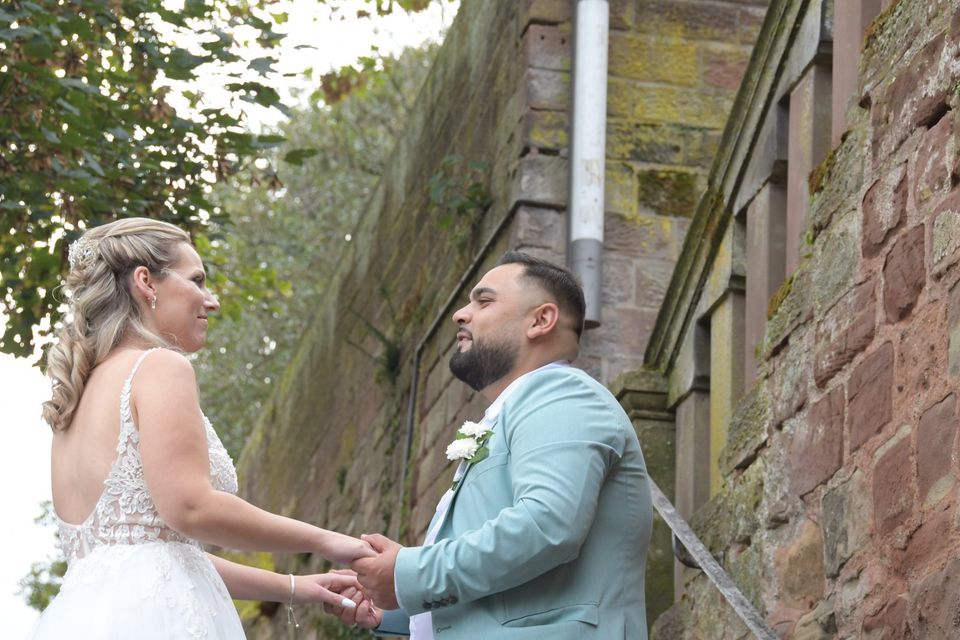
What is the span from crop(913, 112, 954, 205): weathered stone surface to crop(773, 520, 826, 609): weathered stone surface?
0.91m

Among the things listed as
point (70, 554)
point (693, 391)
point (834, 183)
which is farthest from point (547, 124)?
point (70, 554)

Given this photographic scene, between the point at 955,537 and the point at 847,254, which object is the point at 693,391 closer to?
the point at 847,254

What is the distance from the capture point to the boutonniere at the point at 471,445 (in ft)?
12.0

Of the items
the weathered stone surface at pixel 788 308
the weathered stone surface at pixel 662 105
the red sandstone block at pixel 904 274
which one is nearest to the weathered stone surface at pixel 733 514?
the weathered stone surface at pixel 788 308

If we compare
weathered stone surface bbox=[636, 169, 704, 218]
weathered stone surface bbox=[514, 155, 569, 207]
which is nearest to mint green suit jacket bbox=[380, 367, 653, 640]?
weathered stone surface bbox=[514, 155, 569, 207]

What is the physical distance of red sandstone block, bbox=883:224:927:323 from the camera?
378cm

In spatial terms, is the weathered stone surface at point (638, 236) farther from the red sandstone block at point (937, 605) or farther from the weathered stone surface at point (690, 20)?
the red sandstone block at point (937, 605)

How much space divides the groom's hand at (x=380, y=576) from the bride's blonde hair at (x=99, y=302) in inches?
30.7

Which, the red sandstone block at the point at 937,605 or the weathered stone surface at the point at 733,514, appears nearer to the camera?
the red sandstone block at the point at 937,605

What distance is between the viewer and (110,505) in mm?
3719

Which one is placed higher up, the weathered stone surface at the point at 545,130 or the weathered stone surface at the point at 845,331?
the weathered stone surface at the point at 545,130

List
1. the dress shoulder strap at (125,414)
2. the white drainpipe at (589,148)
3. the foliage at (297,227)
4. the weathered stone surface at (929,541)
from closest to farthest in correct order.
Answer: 1. the weathered stone surface at (929,541)
2. the dress shoulder strap at (125,414)
3. the white drainpipe at (589,148)
4. the foliage at (297,227)

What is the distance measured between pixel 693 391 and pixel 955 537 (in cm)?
187

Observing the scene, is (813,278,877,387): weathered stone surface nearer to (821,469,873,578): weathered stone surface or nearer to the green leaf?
(821,469,873,578): weathered stone surface
